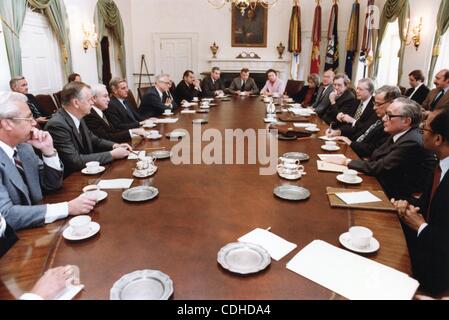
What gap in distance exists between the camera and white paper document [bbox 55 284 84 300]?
1086 millimetres

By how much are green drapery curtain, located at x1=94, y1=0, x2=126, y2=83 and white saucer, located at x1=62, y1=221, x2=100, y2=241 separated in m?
6.99

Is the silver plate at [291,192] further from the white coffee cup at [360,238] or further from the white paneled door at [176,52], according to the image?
the white paneled door at [176,52]

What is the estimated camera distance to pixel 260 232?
4.87ft

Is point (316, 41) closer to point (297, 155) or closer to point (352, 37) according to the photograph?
point (352, 37)

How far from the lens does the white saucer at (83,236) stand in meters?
1.41

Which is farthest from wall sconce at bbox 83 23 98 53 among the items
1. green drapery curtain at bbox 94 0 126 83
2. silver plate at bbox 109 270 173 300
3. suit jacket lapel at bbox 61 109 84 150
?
silver plate at bbox 109 270 173 300

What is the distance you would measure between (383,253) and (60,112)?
7.87ft

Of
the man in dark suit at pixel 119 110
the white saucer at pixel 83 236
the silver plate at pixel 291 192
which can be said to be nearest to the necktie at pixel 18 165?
the white saucer at pixel 83 236

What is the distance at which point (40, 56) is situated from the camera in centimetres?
606

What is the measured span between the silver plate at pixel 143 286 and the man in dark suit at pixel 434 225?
1091 millimetres
